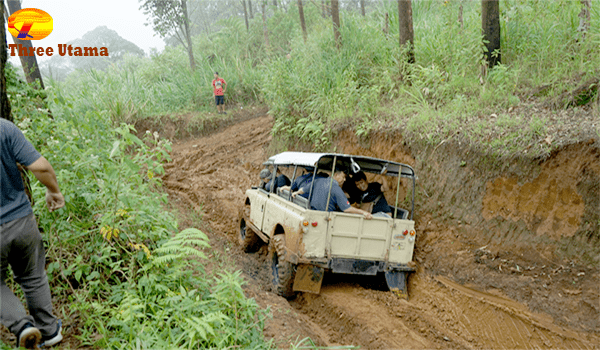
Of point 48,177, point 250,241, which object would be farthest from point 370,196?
point 48,177

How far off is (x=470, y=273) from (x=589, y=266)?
1.41 metres

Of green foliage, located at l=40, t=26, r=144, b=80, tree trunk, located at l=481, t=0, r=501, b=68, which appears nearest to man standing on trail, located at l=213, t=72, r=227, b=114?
tree trunk, located at l=481, t=0, r=501, b=68

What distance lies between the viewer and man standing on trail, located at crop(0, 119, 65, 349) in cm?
286

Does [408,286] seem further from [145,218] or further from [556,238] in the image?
[145,218]

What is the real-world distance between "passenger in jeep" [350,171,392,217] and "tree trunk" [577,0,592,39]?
4.66m

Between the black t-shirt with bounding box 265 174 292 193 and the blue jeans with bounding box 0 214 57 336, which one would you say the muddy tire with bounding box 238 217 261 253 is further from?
the blue jeans with bounding box 0 214 57 336

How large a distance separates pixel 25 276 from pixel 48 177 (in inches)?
30.5

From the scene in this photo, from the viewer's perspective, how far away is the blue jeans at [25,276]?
2863mm

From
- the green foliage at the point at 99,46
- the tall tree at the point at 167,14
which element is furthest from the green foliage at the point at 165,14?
the green foliage at the point at 99,46

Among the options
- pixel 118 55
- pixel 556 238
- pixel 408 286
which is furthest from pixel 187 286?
pixel 118 55

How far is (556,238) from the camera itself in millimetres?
5129

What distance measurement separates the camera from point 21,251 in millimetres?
2988

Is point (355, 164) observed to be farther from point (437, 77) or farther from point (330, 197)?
point (437, 77)

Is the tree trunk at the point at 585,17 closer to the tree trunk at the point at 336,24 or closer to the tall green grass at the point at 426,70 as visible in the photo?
the tall green grass at the point at 426,70
